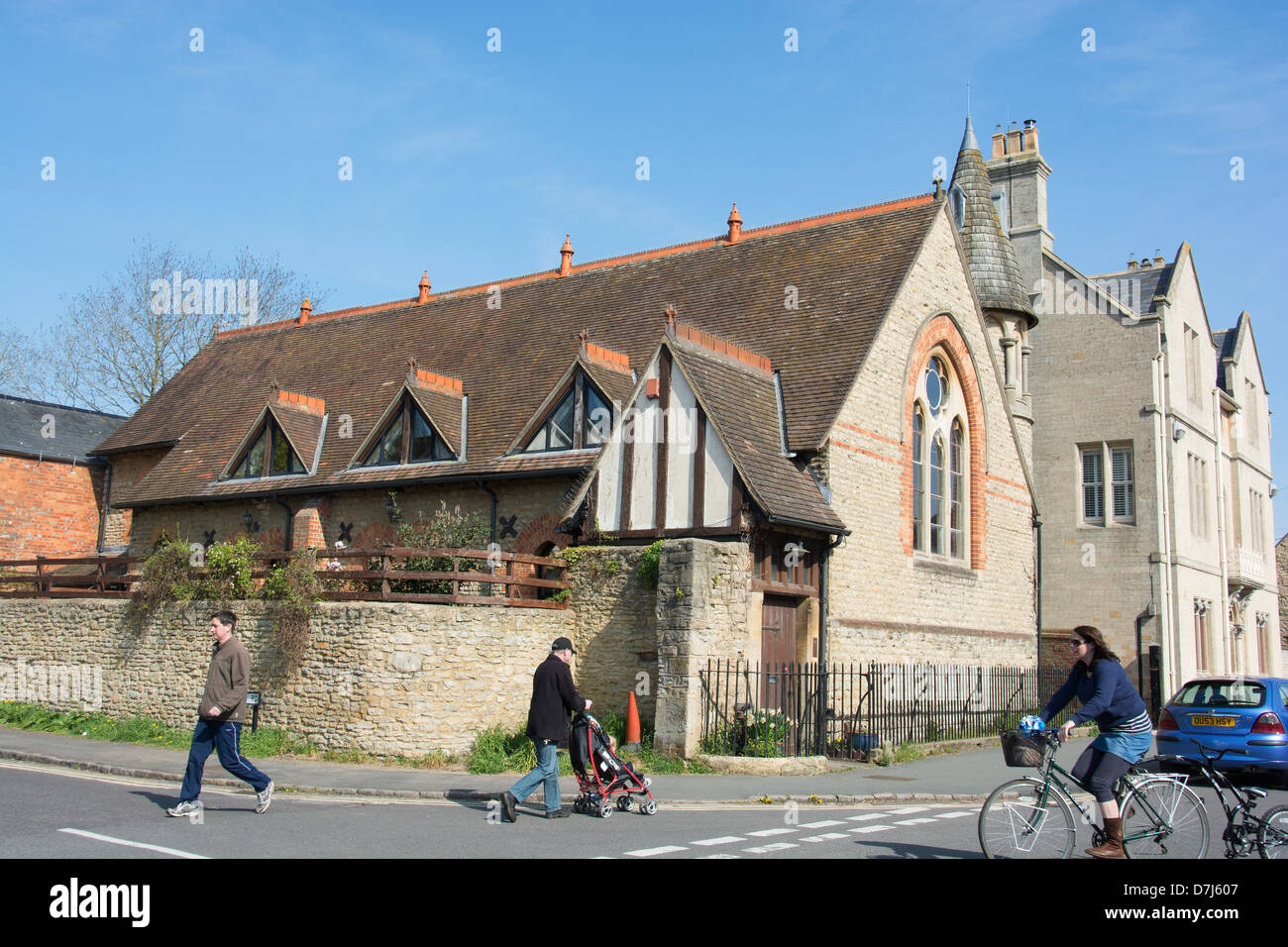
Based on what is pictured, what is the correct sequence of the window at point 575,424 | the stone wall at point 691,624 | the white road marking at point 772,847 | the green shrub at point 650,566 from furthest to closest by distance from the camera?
1. the window at point 575,424
2. the green shrub at point 650,566
3. the stone wall at point 691,624
4. the white road marking at point 772,847

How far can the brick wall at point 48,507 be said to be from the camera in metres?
30.4

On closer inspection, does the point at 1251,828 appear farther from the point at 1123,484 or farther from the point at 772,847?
the point at 1123,484

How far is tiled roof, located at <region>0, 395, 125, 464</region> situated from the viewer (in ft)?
102

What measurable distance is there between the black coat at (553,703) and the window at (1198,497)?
25689mm

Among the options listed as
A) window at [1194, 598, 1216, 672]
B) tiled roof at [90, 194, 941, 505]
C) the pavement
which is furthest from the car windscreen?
window at [1194, 598, 1216, 672]

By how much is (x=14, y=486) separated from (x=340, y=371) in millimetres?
10021

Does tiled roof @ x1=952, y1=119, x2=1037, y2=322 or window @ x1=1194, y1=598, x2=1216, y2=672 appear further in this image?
window @ x1=1194, y1=598, x2=1216, y2=672

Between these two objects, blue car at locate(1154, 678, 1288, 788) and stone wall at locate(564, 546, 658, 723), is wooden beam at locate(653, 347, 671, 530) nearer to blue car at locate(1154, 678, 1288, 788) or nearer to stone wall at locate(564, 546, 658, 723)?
stone wall at locate(564, 546, 658, 723)

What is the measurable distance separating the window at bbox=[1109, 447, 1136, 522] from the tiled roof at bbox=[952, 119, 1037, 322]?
17.1 ft

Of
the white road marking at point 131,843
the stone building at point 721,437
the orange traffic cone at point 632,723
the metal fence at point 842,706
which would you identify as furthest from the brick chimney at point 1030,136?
the white road marking at point 131,843

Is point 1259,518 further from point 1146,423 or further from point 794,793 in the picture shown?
point 794,793

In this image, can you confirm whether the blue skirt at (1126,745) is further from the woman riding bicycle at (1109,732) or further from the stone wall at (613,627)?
the stone wall at (613,627)

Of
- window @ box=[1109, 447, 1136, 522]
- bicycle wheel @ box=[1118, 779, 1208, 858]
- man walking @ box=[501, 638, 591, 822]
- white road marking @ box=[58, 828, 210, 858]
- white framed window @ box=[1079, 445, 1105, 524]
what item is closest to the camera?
bicycle wheel @ box=[1118, 779, 1208, 858]
